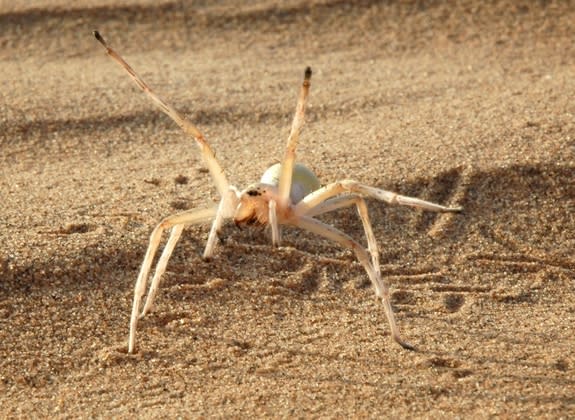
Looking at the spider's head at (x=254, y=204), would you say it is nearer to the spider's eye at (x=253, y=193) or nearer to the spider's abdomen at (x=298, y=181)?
the spider's eye at (x=253, y=193)

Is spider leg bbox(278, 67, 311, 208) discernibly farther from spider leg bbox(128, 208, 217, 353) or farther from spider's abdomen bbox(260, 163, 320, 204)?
spider leg bbox(128, 208, 217, 353)

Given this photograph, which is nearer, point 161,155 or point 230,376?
point 230,376

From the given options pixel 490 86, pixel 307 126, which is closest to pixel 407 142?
pixel 307 126

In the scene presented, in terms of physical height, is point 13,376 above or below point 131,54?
below

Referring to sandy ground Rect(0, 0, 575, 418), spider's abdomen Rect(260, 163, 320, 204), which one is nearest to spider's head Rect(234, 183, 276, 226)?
spider's abdomen Rect(260, 163, 320, 204)

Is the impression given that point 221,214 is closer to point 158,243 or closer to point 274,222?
point 274,222

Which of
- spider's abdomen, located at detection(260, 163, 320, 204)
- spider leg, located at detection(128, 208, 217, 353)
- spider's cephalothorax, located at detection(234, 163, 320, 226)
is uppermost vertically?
spider's abdomen, located at detection(260, 163, 320, 204)

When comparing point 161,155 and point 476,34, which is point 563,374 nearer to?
point 161,155
